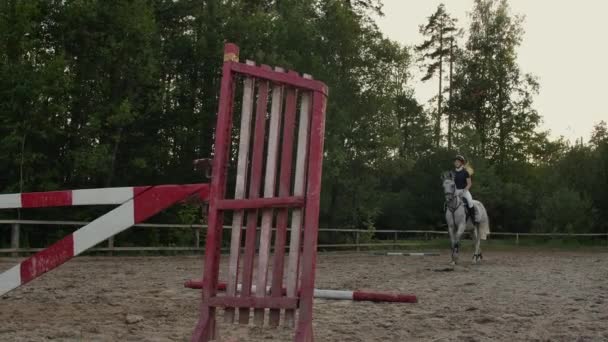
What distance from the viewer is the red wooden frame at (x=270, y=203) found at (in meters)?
3.76

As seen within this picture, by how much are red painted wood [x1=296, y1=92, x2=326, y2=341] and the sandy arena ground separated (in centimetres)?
108

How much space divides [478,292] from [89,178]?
14538 millimetres

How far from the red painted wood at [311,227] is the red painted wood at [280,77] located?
0.10 m

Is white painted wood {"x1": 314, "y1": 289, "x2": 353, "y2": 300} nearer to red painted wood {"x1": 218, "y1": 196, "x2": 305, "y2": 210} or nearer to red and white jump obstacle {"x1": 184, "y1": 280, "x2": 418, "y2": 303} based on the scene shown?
Result: red and white jump obstacle {"x1": 184, "y1": 280, "x2": 418, "y2": 303}

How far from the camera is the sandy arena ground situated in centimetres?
482

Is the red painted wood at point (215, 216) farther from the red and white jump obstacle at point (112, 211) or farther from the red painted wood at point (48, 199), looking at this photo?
the red painted wood at point (48, 199)

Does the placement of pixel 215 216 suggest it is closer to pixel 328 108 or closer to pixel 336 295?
pixel 336 295

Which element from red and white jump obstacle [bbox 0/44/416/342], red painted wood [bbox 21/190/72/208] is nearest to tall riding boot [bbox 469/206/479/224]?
red and white jump obstacle [bbox 0/44/416/342]

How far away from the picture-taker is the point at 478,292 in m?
7.92

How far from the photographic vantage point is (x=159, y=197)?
4.18 metres

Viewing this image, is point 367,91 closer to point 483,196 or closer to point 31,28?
point 483,196

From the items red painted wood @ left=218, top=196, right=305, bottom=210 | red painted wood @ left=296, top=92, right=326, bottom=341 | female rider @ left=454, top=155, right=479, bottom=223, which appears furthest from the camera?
female rider @ left=454, top=155, right=479, bottom=223

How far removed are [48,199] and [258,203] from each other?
1.73m

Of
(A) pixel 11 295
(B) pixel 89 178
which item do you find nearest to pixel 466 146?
(B) pixel 89 178
